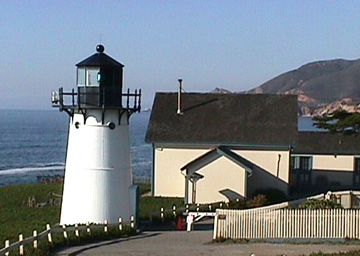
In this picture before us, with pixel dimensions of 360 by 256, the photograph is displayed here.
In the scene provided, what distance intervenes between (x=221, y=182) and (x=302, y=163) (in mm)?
8976

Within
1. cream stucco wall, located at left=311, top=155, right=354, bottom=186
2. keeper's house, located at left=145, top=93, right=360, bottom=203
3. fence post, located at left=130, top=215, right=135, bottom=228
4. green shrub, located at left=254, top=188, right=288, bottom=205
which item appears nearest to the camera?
fence post, located at left=130, top=215, right=135, bottom=228

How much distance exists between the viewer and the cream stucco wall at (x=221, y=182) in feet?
106

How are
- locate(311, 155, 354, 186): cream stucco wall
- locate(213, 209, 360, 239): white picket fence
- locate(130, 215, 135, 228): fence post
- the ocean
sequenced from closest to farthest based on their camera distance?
locate(213, 209, 360, 239): white picket fence
locate(130, 215, 135, 228): fence post
locate(311, 155, 354, 186): cream stucco wall
the ocean

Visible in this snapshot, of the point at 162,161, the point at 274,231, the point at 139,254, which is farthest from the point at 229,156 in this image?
the point at 139,254

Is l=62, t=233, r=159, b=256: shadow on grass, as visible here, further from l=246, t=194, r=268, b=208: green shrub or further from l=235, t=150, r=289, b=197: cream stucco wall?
l=235, t=150, r=289, b=197: cream stucco wall

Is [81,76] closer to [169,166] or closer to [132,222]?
[132,222]

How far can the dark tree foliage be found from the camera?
34469 millimetres

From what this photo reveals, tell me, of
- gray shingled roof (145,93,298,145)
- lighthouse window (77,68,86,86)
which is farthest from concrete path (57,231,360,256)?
gray shingled roof (145,93,298,145)

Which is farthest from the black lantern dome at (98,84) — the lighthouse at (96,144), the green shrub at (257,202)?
the green shrub at (257,202)

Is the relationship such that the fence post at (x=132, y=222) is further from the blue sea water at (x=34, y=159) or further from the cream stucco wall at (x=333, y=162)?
the blue sea water at (x=34, y=159)

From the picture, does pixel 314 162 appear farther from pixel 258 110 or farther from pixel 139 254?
pixel 139 254

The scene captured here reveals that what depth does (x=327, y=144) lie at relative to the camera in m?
39.7

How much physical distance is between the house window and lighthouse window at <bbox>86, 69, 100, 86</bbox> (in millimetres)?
18496

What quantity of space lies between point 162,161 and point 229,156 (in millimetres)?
4009
